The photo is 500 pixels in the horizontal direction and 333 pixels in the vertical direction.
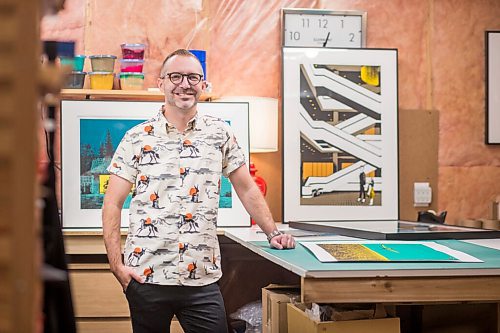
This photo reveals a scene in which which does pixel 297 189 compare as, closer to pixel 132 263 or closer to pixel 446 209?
pixel 446 209

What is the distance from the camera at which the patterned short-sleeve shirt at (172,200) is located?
9.49 ft

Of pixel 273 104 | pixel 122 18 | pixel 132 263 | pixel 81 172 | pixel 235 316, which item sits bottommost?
pixel 235 316

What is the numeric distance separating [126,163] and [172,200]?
232 mm

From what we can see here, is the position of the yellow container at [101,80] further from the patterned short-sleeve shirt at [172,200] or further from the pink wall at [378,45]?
the patterned short-sleeve shirt at [172,200]

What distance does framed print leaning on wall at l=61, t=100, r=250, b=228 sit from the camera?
4.35m

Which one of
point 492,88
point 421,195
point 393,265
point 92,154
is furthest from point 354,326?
point 492,88

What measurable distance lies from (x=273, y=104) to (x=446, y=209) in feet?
4.57

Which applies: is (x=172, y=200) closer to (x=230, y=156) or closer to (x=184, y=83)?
(x=230, y=156)

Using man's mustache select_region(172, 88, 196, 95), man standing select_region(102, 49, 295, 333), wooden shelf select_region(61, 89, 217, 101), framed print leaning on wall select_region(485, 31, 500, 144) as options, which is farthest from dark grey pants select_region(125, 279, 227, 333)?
framed print leaning on wall select_region(485, 31, 500, 144)

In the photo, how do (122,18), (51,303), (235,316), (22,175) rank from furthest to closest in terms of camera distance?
1. (122,18)
2. (235,316)
3. (51,303)
4. (22,175)

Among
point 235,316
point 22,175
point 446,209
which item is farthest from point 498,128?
point 22,175

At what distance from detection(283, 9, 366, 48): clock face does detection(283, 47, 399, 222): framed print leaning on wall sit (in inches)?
2.5

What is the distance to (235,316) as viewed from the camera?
14.4 ft

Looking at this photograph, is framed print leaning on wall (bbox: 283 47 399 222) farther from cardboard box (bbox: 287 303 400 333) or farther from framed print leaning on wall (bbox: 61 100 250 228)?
cardboard box (bbox: 287 303 400 333)
